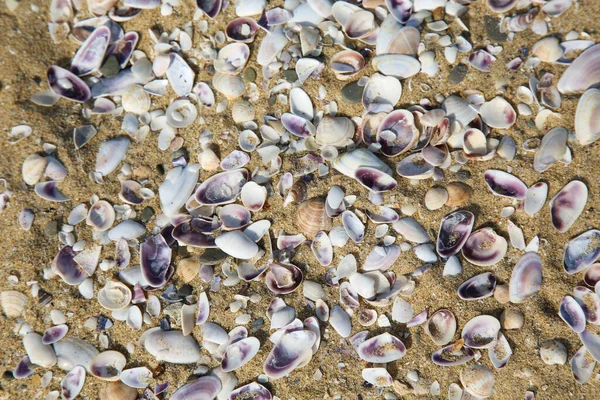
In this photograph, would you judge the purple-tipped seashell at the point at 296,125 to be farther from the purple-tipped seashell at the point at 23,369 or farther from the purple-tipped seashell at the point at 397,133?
the purple-tipped seashell at the point at 23,369

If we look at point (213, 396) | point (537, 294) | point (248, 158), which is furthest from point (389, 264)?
point (213, 396)

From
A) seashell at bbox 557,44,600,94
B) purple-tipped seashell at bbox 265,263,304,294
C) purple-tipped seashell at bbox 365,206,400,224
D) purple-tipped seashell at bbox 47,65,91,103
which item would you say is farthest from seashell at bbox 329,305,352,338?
purple-tipped seashell at bbox 47,65,91,103

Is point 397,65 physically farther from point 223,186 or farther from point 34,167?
point 34,167

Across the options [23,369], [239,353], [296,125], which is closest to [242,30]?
[296,125]

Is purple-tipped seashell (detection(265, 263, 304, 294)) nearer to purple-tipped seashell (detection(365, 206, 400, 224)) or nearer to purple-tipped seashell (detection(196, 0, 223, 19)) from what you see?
purple-tipped seashell (detection(365, 206, 400, 224))

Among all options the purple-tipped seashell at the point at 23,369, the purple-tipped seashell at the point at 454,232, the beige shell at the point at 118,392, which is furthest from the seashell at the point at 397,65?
the purple-tipped seashell at the point at 23,369
